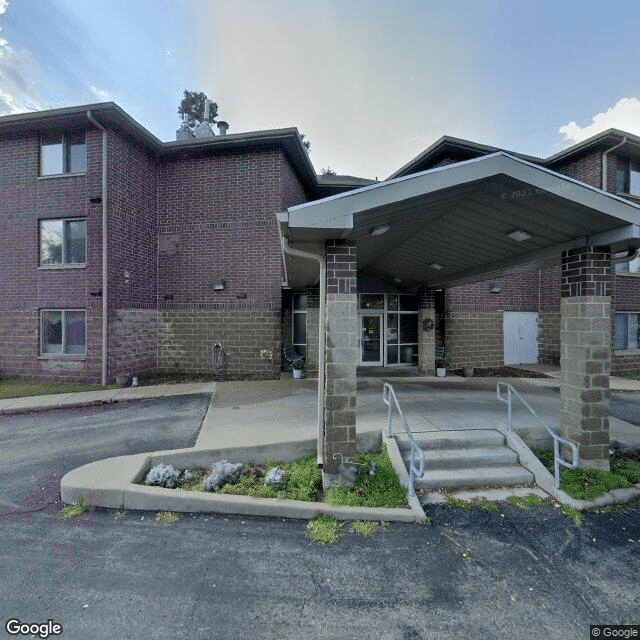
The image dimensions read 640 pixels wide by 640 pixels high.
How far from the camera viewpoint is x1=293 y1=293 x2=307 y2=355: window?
45.4 feet

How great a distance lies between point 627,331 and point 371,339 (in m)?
11.0

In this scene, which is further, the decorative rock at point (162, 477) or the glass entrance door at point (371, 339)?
the glass entrance door at point (371, 339)

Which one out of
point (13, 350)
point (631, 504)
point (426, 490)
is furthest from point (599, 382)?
point (13, 350)

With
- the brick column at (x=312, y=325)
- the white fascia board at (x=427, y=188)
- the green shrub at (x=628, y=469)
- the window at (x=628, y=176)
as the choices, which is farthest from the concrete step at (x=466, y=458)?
the window at (x=628, y=176)

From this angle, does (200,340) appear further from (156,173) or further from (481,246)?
(481,246)

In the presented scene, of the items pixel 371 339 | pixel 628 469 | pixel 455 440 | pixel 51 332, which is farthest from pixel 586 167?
pixel 51 332

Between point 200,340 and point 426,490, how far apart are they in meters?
9.78

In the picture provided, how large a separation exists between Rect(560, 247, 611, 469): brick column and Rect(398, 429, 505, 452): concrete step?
117 cm

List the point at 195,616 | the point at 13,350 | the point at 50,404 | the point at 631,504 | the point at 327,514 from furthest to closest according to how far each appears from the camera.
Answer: the point at 13,350, the point at 50,404, the point at 631,504, the point at 327,514, the point at 195,616

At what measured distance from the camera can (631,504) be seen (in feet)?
14.7

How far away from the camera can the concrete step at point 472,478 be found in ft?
15.5

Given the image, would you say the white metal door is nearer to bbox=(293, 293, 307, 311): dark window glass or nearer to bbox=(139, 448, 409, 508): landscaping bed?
bbox=(293, 293, 307, 311): dark window glass

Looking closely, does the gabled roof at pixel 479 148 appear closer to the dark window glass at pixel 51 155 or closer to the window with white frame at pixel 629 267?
the window with white frame at pixel 629 267

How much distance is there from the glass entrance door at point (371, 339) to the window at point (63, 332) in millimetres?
9896
